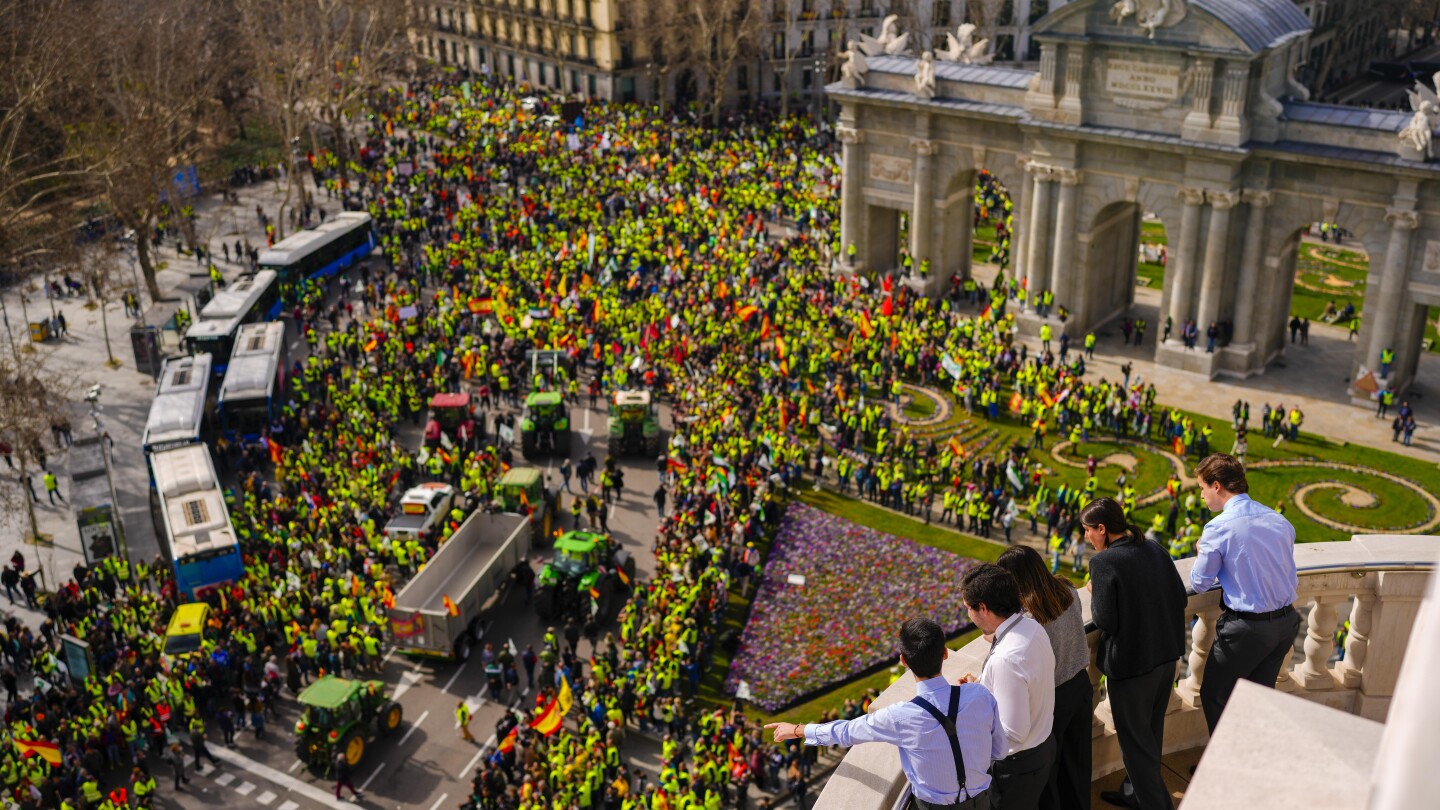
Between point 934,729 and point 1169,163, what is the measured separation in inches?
1918

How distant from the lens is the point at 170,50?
72.1 metres

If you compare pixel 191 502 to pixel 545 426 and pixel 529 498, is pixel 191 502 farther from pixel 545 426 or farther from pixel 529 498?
pixel 545 426

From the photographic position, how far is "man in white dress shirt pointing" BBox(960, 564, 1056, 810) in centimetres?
865

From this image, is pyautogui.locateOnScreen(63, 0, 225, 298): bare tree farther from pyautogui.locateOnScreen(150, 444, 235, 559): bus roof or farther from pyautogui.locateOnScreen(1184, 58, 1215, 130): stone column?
pyautogui.locateOnScreen(1184, 58, 1215, 130): stone column

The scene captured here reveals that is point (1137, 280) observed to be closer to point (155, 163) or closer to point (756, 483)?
point (756, 483)

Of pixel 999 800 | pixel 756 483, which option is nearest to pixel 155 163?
pixel 756 483

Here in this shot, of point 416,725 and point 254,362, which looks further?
point 254,362

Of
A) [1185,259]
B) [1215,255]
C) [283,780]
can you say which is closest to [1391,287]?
[1215,255]

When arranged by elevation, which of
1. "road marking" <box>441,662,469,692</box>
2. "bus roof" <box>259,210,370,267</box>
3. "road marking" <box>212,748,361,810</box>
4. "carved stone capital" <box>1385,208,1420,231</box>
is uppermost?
"carved stone capital" <box>1385,208,1420,231</box>

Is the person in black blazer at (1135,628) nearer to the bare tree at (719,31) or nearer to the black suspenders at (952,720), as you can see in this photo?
the black suspenders at (952,720)

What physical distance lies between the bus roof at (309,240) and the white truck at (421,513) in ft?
83.4

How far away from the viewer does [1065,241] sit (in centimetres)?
5619

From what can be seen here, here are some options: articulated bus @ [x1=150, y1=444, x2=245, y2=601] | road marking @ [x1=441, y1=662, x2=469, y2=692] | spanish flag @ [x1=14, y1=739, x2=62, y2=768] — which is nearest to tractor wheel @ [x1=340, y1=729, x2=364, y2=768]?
road marking @ [x1=441, y1=662, x2=469, y2=692]

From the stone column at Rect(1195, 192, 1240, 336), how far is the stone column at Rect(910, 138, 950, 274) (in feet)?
41.9
